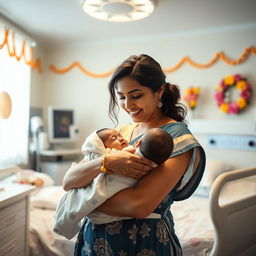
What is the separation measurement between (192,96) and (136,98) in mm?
1933

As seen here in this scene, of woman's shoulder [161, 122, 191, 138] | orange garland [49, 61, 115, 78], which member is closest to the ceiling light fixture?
orange garland [49, 61, 115, 78]

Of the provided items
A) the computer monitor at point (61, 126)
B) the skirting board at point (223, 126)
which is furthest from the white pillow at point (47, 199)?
the skirting board at point (223, 126)

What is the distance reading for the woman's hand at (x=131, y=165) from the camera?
782 millimetres

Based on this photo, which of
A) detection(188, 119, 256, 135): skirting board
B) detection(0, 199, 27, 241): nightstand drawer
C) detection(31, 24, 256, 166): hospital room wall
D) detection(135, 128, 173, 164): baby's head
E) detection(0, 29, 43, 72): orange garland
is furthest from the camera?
detection(31, 24, 256, 166): hospital room wall

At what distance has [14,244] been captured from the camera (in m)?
1.51

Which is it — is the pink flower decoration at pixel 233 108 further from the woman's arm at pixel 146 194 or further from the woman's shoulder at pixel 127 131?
the woman's arm at pixel 146 194

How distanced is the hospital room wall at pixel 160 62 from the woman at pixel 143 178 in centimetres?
188

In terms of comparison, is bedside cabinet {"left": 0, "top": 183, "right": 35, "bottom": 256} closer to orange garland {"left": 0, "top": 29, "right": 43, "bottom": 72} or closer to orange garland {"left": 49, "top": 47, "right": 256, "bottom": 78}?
orange garland {"left": 0, "top": 29, "right": 43, "bottom": 72}

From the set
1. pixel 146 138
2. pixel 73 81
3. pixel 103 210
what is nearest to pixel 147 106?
pixel 146 138

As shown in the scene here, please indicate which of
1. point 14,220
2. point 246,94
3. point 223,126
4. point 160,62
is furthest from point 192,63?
point 14,220

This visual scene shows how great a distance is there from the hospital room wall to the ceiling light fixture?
764 mm

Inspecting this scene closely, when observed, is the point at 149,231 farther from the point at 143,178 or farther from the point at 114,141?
the point at 114,141

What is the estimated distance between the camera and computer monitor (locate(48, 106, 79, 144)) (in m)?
2.98

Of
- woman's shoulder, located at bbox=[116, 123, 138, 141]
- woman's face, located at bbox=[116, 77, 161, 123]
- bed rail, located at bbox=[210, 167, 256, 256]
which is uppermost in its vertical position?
woman's face, located at bbox=[116, 77, 161, 123]
